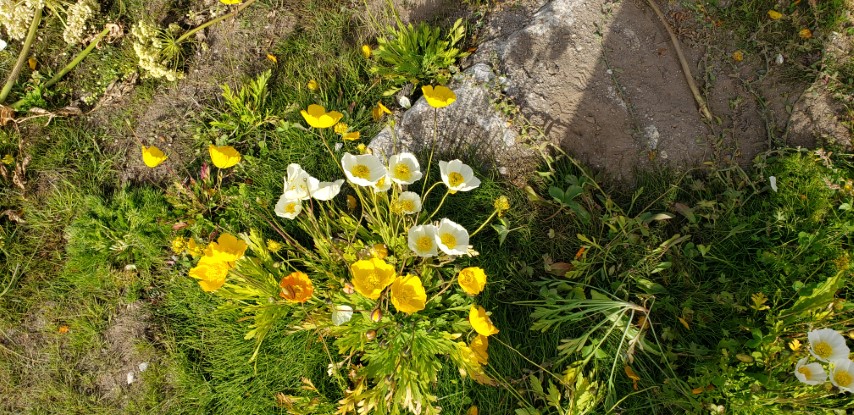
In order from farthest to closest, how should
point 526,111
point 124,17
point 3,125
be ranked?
point 124,17 → point 3,125 → point 526,111

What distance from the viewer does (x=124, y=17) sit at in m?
3.35

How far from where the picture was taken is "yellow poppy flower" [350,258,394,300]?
1978 mm

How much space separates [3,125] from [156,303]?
152 centimetres

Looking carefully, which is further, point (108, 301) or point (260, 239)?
point (108, 301)

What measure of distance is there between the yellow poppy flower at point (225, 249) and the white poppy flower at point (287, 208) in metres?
0.20

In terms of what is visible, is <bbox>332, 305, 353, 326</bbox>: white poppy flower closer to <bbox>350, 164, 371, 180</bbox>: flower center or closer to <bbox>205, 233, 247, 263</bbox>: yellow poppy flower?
<bbox>205, 233, 247, 263</bbox>: yellow poppy flower

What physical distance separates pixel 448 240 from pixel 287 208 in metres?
0.70

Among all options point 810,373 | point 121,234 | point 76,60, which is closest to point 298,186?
point 121,234

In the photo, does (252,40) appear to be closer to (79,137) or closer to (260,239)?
(79,137)

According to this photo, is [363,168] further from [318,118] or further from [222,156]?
[222,156]

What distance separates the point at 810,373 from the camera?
6.16 feet

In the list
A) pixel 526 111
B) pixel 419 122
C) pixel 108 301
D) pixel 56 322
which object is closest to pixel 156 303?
pixel 108 301

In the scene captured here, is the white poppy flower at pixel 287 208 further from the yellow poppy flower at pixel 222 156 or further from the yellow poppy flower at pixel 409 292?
the yellow poppy flower at pixel 409 292

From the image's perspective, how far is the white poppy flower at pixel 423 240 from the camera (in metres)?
2.06
